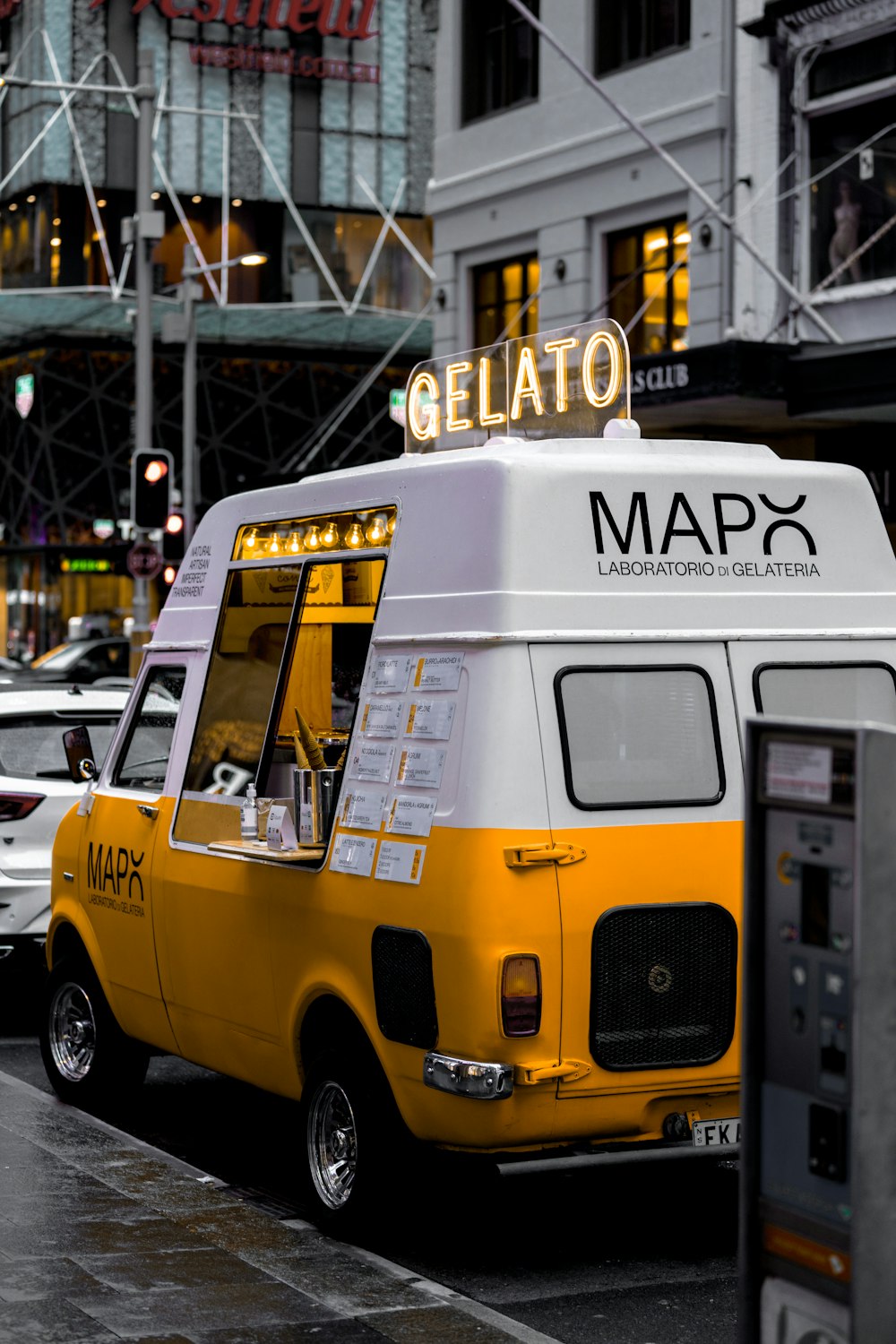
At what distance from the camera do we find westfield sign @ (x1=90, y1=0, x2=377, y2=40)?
2073 inches

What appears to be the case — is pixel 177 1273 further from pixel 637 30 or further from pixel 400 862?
pixel 637 30

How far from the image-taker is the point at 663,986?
6.20 m

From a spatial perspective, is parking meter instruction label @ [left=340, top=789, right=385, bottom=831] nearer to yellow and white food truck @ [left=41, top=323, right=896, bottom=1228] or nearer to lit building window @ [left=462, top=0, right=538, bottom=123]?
yellow and white food truck @ [left=41, top=323, right=896, bottom=1228]

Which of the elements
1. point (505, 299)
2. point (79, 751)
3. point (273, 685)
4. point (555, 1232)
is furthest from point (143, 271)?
point (555, 1232)

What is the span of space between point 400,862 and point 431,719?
46 centimetres

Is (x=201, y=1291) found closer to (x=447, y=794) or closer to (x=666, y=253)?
(x=447, y=794)

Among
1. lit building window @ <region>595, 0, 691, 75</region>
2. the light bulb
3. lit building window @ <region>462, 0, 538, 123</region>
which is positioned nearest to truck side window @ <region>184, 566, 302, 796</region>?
the light bulb

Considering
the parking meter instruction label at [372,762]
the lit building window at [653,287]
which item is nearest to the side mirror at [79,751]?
the parking meter instruction label at [372,762]

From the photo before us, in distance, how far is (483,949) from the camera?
5906mm

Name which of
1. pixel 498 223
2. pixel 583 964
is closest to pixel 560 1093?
pixel 583 964

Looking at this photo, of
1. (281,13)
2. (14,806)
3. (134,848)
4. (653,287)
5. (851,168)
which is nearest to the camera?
(134,848)

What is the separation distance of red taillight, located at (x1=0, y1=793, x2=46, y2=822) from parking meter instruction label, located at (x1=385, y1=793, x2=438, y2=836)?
463 centimetres

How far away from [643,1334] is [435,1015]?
1.10 meters

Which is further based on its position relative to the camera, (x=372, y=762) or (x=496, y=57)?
(x=496, y=57)
